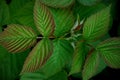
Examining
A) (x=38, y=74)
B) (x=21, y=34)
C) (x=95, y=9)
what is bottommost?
(x=38, y=74)

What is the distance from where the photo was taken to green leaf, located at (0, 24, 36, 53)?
66cm

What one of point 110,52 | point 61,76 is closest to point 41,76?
point 61,76

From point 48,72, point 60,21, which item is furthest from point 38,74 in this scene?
point 60,21

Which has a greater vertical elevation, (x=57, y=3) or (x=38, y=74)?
(x=57, y=3)

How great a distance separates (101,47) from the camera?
2.39 ft

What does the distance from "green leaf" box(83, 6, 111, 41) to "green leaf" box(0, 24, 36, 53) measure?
0.16m

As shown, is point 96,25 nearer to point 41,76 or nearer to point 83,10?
point 83,10

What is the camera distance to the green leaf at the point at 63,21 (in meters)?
0.75

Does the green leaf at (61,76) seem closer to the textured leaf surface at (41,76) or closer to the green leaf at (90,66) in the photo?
the textured leaf surface at (41,76)

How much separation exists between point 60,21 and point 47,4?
0.21 feet

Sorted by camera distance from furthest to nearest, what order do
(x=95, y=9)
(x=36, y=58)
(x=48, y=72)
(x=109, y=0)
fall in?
1. (x=109, y=0)
2. (x=95, y=9)
3. (x=48, y=72)
4. (x=36, y=58)

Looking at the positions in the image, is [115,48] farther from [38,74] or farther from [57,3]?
[38,74]

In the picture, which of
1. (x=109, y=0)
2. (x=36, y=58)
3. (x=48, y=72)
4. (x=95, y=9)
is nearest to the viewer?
(x=36, y=58)

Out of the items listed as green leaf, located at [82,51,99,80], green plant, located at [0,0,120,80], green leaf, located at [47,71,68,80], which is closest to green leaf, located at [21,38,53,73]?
green plant, located at [0,0,120,80]
